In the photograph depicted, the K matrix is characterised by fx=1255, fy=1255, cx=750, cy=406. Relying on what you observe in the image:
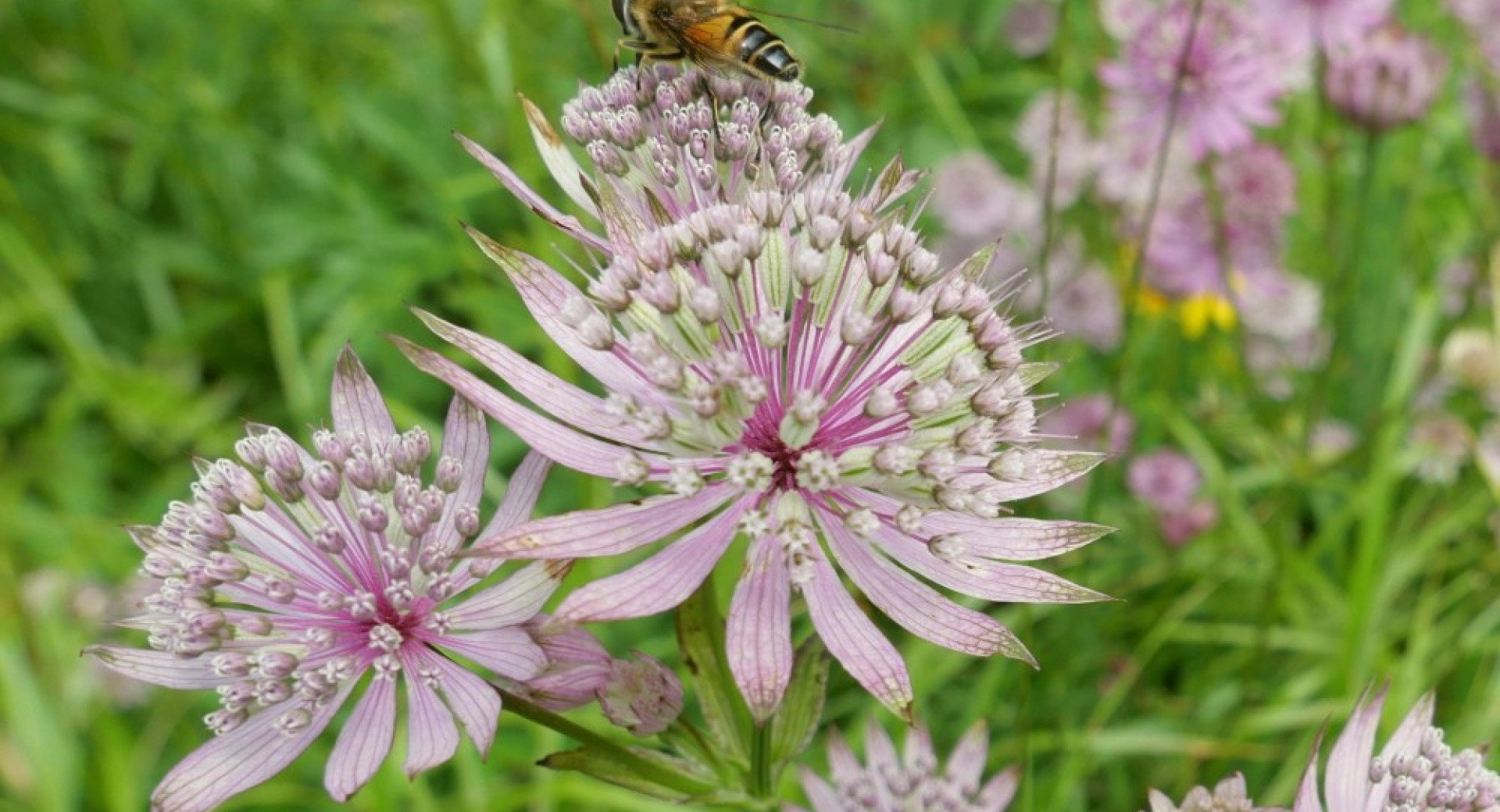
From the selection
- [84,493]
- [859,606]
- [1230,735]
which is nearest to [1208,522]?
[1230,735]

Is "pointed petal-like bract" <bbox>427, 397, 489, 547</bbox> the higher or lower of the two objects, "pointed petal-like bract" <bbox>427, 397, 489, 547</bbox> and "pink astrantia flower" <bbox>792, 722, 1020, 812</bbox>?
the higher

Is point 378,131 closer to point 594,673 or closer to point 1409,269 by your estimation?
point 594,673

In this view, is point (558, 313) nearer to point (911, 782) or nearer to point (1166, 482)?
point (911, 782)

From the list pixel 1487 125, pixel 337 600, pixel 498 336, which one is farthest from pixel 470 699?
pixel 1487 125

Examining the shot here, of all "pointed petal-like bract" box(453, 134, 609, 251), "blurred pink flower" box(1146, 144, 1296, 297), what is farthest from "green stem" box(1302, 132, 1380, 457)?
"pointed petal-like bract" box(453, 134, 609, 251)

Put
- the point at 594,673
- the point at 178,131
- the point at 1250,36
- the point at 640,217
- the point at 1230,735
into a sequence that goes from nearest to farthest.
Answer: the point at 594,673, the point at 640,217, the point at 1230,735, the point at 1250,36, the point at 178,131

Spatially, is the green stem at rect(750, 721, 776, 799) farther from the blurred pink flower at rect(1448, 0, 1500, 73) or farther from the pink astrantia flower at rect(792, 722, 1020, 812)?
the blurred pink flower at rect(1448, 0, 1500, 73)
